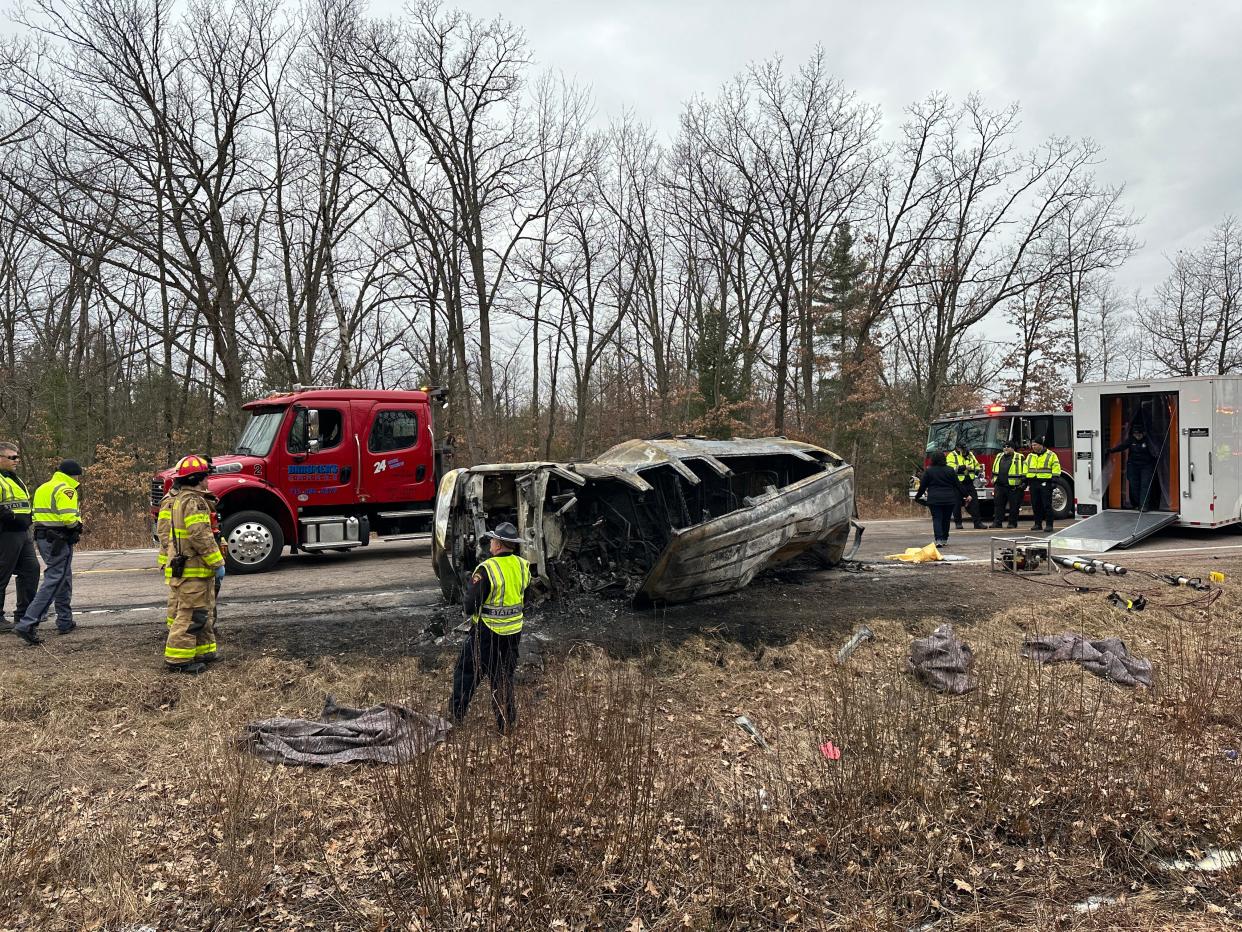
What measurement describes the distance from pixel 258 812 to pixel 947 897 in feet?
10.5

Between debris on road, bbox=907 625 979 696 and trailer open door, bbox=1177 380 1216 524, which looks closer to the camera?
debris on road, bbox=907 625 979 696

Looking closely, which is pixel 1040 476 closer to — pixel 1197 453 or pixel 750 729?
pixel 1197 453

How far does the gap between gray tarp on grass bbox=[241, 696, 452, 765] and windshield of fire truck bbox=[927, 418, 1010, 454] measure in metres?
14.9

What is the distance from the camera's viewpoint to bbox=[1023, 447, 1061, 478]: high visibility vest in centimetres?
1359

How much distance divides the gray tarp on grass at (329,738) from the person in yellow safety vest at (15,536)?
3359 mm

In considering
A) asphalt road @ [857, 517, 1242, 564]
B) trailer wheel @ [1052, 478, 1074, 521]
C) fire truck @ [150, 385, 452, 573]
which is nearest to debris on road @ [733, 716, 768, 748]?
asphalt road @ [857, 517, 1242, 564]

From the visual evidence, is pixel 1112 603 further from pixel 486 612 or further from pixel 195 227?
pixel 195 227

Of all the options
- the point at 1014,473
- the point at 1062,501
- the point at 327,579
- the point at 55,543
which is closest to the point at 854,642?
the point at 327,579

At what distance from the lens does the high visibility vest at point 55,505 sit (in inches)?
256

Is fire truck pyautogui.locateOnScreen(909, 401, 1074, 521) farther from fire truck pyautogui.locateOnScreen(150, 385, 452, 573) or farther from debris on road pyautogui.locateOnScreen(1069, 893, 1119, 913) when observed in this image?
debris on road pyautogui.locateOnScreen(1069, 893, 1119, 913)

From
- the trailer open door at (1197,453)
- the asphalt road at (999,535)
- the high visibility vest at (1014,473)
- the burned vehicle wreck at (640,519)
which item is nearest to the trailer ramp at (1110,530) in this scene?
the asphalt road at (999,535)

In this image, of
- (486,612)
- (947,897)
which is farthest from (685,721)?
(947,897)

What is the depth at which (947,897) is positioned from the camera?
3268 mm

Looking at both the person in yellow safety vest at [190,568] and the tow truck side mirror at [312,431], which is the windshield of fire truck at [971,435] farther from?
the person in yellow safety vest at [190,568]
